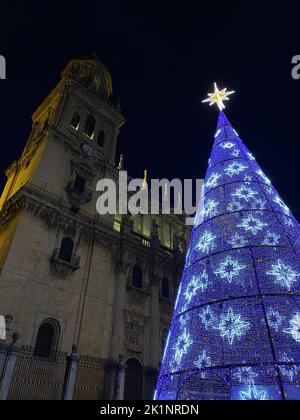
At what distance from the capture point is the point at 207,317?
476 centimetres

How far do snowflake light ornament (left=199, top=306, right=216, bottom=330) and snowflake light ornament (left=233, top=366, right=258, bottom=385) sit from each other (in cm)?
75

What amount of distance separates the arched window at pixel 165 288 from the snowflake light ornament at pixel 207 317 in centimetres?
1735

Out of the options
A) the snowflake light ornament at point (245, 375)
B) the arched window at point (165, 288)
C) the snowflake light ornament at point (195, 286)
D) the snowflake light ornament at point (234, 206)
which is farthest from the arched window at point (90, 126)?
the snowflake light ornament at point (245, 375)

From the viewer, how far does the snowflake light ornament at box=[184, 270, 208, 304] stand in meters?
5.22

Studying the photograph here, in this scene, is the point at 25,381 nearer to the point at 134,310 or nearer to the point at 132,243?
the point at 134,310

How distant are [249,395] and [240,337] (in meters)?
0.73

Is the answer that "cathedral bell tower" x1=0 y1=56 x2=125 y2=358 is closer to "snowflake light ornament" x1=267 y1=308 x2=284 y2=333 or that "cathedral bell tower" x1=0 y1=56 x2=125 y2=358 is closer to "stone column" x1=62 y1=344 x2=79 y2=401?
"stone column" x1=62 y1=344 x2=79 y2=401

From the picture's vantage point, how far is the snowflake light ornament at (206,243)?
18.7ft

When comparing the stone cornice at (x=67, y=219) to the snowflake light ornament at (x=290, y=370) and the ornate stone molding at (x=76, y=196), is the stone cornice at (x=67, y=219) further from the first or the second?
the snowflake light ornament at (x=290, y=370)

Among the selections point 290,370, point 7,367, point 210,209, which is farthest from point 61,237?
point 290,370

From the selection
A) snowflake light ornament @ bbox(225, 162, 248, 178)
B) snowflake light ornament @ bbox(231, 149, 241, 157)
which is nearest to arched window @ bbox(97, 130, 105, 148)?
snowflake light ornament @ bbox(231, 149, 241, 157)

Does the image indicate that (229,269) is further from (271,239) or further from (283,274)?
(271,239)

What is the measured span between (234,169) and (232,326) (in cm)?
384

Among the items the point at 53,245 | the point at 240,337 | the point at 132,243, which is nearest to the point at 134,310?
the point at 132,243
